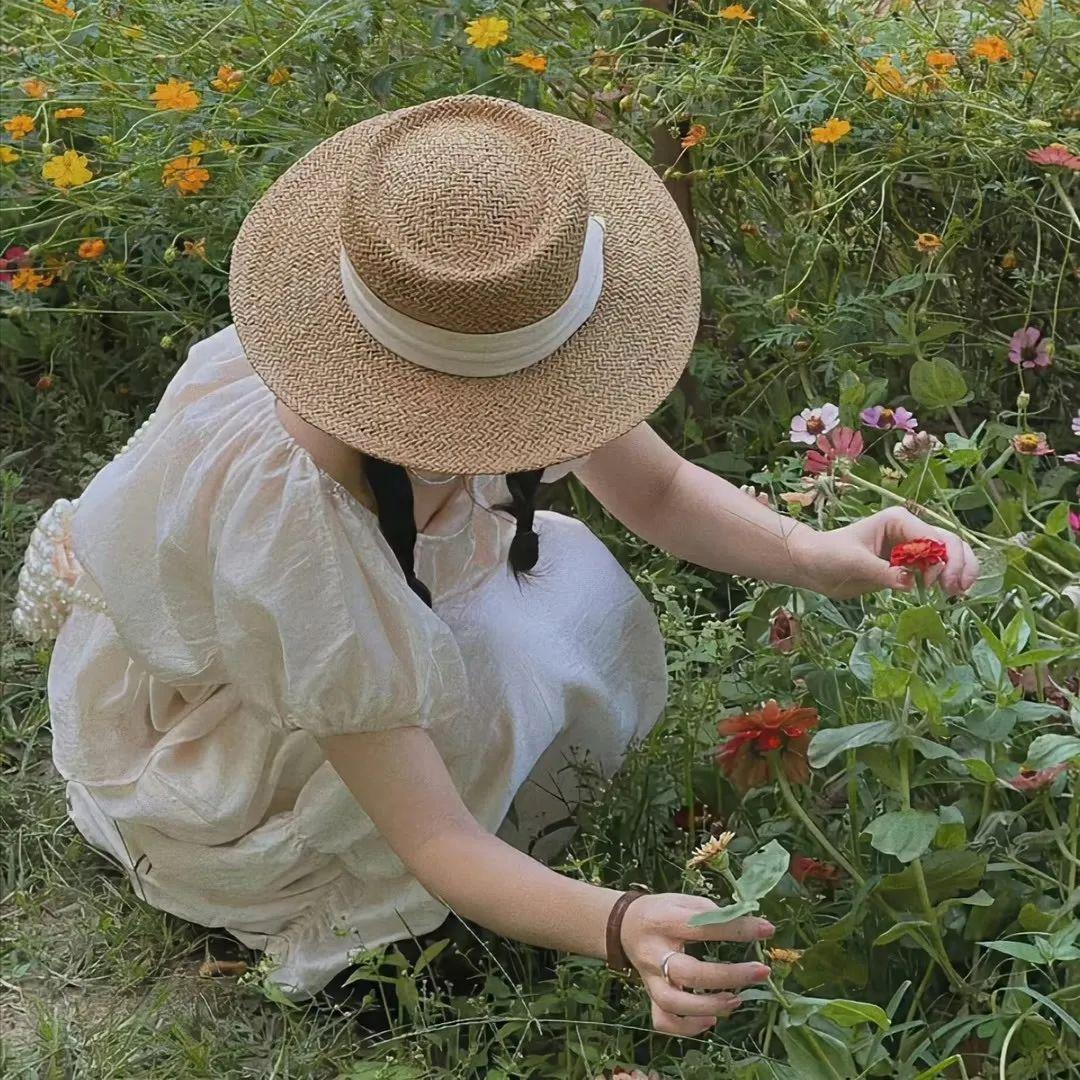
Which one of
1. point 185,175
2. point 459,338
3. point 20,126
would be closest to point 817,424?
point 459,338

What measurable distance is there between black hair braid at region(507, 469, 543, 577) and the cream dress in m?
0.02

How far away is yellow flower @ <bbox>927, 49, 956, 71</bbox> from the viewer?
1771mm

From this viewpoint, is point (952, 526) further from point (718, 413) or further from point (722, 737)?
point (718, 413)

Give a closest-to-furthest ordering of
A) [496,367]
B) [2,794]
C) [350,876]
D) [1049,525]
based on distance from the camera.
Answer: [496,367] → [1049,525] → [350,876] → [2,794]

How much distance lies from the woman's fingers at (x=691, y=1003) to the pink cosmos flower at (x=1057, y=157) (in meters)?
1.04

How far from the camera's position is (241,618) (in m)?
1.36

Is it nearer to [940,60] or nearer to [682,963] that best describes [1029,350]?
[940,60]

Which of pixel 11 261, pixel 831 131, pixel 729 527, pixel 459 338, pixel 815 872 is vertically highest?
pixel 459 338

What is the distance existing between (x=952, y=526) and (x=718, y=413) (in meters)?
0.75

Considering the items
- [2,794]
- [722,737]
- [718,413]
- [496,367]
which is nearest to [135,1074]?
[2,794]

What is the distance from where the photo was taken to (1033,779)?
4.06 feet

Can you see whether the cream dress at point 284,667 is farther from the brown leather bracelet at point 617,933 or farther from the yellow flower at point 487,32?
the yellow flower at point 487,32

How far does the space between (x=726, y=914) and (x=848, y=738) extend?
0.25m

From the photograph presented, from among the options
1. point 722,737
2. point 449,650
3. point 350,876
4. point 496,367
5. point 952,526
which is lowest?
point 350,876
